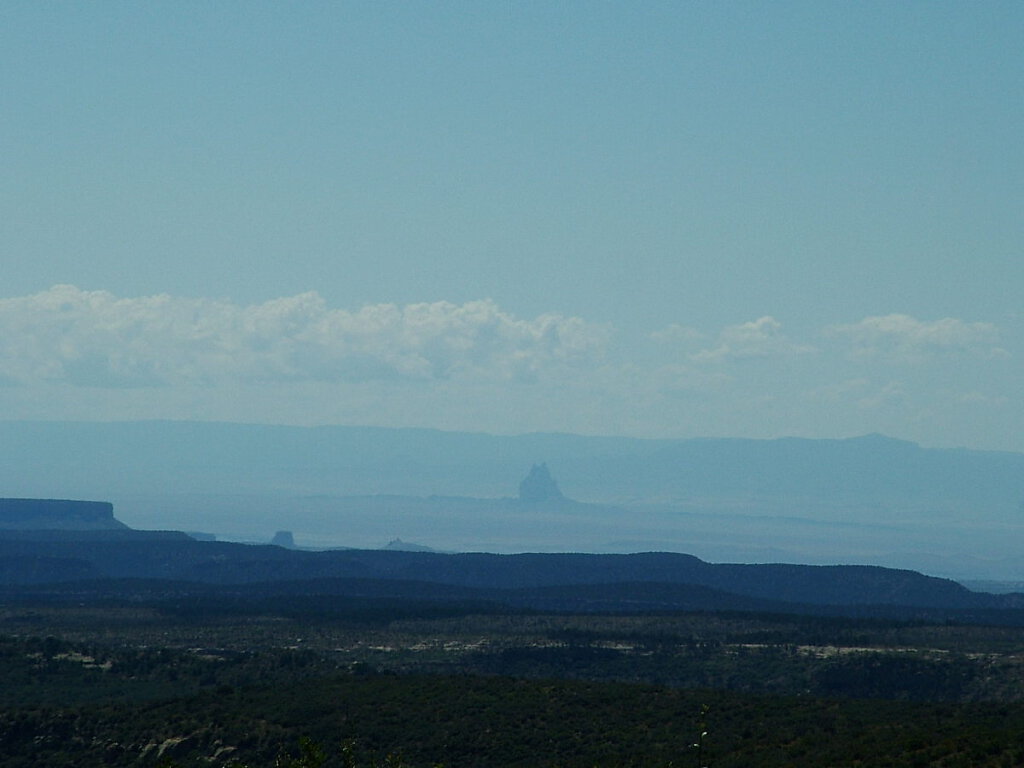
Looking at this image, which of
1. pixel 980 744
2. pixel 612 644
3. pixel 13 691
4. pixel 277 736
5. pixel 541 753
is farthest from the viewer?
pixel 612 644

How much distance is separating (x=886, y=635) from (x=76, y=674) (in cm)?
6355

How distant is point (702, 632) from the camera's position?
429ft

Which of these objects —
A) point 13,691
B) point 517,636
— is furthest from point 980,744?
point 517,636

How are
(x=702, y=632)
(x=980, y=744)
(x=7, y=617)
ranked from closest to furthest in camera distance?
(x=980, y=744)
(x=702, y=632)
(x=7, y=617)

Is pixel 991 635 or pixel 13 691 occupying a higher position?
pixel 991 635

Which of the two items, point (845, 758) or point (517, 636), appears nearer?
point (845, 758)

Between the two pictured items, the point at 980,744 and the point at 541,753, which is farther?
the point at 541,753

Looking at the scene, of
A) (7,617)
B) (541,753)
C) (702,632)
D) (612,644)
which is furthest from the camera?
(7,617)

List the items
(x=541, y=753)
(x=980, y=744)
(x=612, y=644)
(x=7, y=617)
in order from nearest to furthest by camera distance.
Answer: (x=980, y=744), (x=541, y=753), (x=612, y=644), (x=7, y=617)

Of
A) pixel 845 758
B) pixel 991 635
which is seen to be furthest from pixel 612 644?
pixel 845 758

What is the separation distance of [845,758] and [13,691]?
58085mm

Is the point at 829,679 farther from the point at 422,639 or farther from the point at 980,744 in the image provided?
the point at 980,744

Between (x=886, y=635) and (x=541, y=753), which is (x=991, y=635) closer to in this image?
(x=886, y=635)

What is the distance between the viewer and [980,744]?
5738 centimetres
